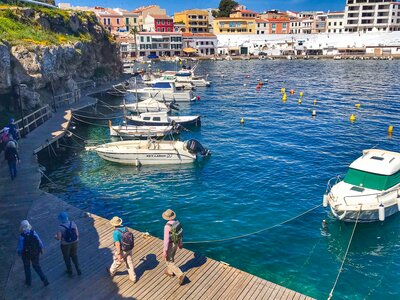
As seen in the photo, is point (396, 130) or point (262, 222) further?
point (396, 130)

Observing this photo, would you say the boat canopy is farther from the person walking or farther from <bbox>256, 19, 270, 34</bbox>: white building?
<bbox>256, 19, 270, 34</bbox>: white building

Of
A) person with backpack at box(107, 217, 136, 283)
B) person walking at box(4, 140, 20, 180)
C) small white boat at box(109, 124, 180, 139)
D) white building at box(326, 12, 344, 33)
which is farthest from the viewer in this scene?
white building at box(326, 12, 344, 33)

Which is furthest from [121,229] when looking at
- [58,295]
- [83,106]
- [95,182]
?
[83,106]

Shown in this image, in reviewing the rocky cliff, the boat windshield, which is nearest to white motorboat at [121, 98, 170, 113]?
the rocky cliff

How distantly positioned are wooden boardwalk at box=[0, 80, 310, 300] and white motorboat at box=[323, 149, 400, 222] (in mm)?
9662

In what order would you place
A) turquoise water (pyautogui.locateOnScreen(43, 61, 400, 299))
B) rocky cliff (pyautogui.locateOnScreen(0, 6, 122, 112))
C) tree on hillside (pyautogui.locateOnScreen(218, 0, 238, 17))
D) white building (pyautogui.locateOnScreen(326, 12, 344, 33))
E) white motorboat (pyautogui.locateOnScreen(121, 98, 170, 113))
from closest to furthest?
turquoise water (pyautogui.locateOnScreen(43, 61, 400, 299)) < rocky cliff (pyautogui.locateOnScreen(0, 6, 122, 112)) < white motorboat (pyautogui.locateOnScreen(121, 98, 170, 113)) < white building (pyautogui.locateOnScreen(326, 12, 344, 33)) < tree on hillside (pyautogui.locateOnScreen(218, 0, 238, 17))

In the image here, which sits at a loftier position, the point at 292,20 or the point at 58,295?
the point at 292,20

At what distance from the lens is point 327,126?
46.3 meters

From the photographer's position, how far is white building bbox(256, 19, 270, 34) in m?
176

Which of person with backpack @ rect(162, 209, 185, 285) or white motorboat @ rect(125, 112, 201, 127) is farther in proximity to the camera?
white motorboat @ rect(125, 112, 201, 127)

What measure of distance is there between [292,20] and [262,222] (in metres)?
179

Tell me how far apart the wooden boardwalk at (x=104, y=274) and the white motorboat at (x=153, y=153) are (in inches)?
494

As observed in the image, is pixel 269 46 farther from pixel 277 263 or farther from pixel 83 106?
pixel 277 263

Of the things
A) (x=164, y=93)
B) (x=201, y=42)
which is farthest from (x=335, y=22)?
(x=164, y=93)
